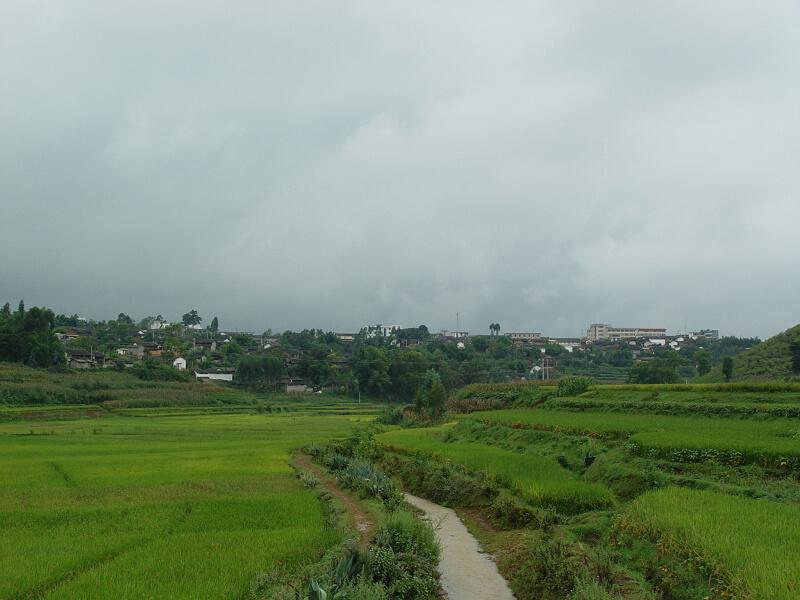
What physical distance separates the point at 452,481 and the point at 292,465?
246 inches

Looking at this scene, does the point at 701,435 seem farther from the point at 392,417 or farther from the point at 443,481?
the point at 392,417

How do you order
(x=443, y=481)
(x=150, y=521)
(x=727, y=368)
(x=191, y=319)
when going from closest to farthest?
(x=150, y=521)
(x=443, y=481)
(x=727, y=368)
(x=191, y=319)

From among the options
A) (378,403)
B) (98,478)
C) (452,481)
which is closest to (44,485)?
(98,478)

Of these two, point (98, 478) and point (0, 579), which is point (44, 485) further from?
point (0, 579)

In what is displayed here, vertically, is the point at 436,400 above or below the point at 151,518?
below

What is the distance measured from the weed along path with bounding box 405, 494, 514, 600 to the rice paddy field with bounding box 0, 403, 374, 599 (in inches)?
103

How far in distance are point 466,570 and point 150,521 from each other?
6602 millimetres

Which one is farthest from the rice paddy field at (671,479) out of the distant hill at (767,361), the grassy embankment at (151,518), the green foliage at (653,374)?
the green foliage at (653,374)

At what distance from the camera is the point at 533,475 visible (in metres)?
19.3

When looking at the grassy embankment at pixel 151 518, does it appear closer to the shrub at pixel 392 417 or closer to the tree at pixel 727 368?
the shrub at pixel 392 417

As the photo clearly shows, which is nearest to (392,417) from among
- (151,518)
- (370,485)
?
(370,485)

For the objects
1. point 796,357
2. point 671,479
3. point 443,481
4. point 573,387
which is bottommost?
point 443,481

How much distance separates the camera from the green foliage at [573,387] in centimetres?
4009

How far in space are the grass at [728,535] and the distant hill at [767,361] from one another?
33930 mm
